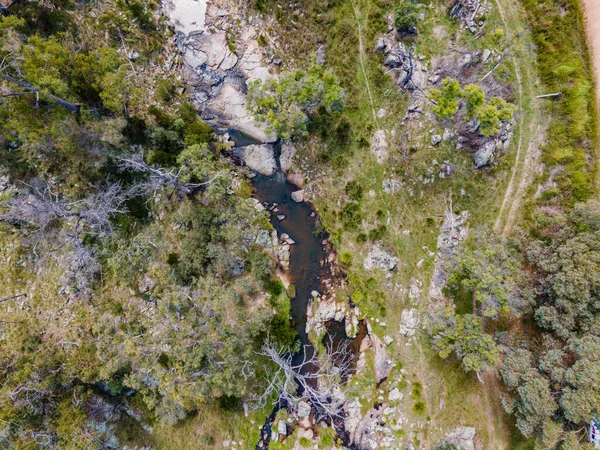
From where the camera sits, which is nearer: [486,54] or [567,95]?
[567,95]

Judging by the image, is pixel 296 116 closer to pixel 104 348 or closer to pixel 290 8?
pixel 290 8

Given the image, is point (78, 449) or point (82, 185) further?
point (82, 185)

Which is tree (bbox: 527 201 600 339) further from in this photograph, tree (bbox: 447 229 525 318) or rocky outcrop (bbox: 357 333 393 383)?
rocky outcrop (bbox: 357 333 393 383)

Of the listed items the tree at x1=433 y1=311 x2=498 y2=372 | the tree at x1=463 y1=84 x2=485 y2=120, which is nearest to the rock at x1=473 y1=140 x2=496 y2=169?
the tree at x1=463 y1=84 x2=485 y2=120

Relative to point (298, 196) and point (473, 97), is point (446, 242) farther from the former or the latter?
point (298, 196)

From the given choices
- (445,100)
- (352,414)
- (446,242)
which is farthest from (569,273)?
(352,414)

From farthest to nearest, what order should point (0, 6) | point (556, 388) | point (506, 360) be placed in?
point (0, 6), point (506, 360), point (556, 388)

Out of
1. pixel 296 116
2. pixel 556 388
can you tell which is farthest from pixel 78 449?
pixel 556 388
